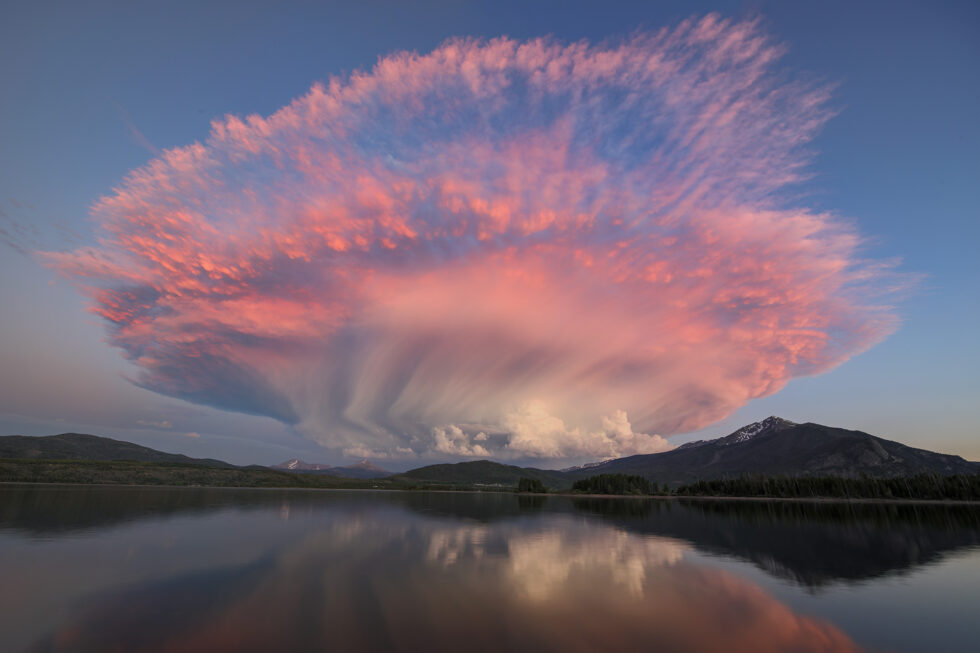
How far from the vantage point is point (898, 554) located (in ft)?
173

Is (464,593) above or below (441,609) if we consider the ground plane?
below

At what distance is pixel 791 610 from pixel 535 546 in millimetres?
31193

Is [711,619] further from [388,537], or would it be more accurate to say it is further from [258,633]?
[388,537]

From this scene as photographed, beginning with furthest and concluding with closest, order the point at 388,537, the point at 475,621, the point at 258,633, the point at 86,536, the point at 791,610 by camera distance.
→ 1. the point at 388,537
2. the point at 86,536
3. the point at 791,610
4. the point at 475,621
5. the point at 258,633

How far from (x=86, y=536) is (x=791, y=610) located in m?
72.1

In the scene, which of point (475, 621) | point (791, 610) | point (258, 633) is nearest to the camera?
point (258, 633)

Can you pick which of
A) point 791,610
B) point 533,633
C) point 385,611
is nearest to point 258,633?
point 385,611

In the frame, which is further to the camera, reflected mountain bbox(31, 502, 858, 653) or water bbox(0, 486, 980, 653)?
water bbox(0, 486, 980, 653)

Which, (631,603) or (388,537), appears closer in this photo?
(631,603)

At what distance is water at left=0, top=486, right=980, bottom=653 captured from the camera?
70.9 ft

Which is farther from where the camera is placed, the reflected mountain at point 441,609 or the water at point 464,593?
the water at point 464,593

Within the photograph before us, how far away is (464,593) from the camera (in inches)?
1197

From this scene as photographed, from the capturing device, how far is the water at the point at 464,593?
851 inches

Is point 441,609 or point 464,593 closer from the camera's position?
point 441,609
